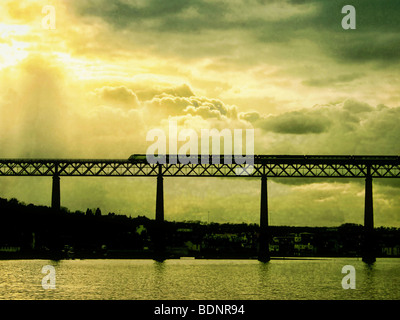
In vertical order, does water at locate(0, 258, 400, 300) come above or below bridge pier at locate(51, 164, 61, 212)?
below

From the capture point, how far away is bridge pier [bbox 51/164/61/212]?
105 m

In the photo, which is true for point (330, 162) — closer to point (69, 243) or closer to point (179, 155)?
point (179, 155)

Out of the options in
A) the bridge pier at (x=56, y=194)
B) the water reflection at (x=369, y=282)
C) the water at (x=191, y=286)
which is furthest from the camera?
the bridge pier at (x=56, y=194)

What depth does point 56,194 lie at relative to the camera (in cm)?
10606

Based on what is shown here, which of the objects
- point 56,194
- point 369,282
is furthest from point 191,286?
point 56,194

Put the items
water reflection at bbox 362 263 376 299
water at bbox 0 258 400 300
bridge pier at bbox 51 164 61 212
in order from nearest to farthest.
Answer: water at bbox 0 258 400 300
water reflection at bbox 362 263 376 299
bridge pier at bbox 51 164 61 212

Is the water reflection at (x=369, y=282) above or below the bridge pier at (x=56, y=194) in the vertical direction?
below

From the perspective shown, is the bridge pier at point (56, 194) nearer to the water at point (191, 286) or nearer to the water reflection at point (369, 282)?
the water at point (191, 286)

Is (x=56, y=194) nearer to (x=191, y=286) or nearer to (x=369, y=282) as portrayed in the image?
(x=191, y=286)

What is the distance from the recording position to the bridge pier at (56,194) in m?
105

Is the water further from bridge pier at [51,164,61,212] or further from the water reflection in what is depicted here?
bridge pier at [51,164,61,212]

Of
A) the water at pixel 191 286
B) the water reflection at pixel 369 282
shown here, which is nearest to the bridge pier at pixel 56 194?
the water at pixel 191 286

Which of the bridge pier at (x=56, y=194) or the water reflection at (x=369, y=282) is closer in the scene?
the water reflection at (x=369, y=282)

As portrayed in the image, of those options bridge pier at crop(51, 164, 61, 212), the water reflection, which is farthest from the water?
bridge pier at crop(51, 164, 61, 212)
